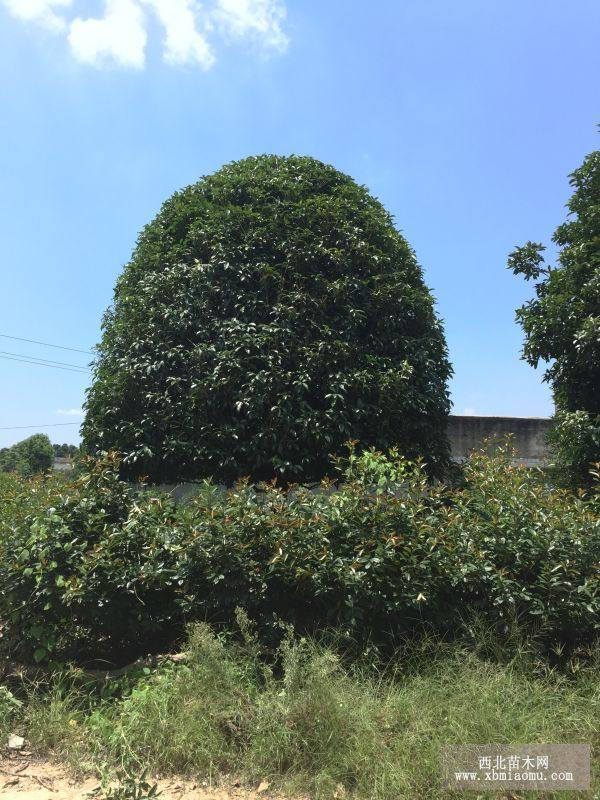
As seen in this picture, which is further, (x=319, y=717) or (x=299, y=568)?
(x=299, y=568)

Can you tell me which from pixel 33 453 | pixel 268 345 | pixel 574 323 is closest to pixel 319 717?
pixel 268 345

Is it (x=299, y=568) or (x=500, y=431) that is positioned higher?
(x=500, y=431)

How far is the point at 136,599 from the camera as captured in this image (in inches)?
162

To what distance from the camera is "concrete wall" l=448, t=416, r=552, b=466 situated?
1008cm

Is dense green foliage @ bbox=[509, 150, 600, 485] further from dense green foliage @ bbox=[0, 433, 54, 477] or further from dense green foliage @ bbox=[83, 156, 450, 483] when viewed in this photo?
dense green foliage @ bbox=[0, 433, 54, 477]

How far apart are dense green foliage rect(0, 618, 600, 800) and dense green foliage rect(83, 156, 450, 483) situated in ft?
6.57

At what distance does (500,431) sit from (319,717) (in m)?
7.92

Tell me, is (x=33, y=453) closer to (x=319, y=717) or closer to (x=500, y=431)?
(x=500, y=431)

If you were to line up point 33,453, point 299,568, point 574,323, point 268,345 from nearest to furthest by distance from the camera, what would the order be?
point 299,568 < point 268,345 < point 574,323 < point 33,453

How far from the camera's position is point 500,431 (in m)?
10.2

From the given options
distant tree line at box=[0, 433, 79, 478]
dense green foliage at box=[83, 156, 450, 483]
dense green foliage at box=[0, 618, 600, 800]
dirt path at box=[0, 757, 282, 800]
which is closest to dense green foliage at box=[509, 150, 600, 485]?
dense green foliage at box=[83, 156, 450, 483]

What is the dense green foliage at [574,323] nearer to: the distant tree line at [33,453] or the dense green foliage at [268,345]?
the dense green foliage at [268,345]

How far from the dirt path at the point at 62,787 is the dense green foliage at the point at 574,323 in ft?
15.0

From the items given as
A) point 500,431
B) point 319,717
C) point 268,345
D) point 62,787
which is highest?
point 268,345
